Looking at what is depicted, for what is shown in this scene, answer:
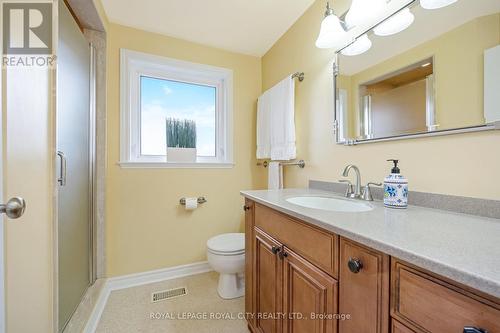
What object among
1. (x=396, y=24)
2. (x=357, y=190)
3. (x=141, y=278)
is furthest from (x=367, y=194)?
(x=141, y=278)

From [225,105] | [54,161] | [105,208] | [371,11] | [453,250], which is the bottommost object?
[105,208]

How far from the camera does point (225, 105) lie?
2.19 m

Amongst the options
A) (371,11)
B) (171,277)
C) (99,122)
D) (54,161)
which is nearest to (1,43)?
(54,161)

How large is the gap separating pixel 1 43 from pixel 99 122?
1.00 meters

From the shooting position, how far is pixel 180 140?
2002 millimetres

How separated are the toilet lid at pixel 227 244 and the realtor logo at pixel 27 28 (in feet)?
4.76

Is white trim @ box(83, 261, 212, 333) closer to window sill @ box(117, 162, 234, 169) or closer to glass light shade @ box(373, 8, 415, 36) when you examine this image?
window sill @ box(117, 162, 234, 169)

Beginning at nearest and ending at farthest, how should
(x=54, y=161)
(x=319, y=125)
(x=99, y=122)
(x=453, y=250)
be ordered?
(x=453, y=250)
(x=54, y=161)
(x=319, y=125)
(x=99, y=122)

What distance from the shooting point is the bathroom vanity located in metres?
0.39

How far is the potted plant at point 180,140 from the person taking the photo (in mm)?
1961

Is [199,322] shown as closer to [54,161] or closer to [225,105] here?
[54,161]

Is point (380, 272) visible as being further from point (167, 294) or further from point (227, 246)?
point (167, 294)

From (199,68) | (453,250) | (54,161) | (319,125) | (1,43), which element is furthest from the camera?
(199,68)

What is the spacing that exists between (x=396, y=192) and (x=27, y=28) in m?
1.74
